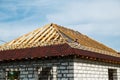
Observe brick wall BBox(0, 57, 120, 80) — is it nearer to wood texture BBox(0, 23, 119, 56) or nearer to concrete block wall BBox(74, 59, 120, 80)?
concrete block wall BBox(74, 59, 120, 80)

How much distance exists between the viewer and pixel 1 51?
16375 millimetres

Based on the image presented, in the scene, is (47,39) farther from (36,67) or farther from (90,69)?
(90,69)

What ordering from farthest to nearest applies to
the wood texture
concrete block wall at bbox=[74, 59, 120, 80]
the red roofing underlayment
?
the wood texture, concrete block wall at bbox=[74, 59, 120, 80], the red roofing underlayment

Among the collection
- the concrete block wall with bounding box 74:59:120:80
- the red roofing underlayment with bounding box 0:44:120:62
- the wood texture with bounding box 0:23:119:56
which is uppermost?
the wood texture with bounding box 0:23:119:56


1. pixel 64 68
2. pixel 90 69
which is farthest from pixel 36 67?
pixel 90 69

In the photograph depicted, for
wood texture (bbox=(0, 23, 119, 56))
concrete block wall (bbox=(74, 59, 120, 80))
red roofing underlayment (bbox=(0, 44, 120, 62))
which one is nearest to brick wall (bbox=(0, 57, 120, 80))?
concrete block wall (bbox=(74, 59, 120, 80))

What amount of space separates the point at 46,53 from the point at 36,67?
3.35ft

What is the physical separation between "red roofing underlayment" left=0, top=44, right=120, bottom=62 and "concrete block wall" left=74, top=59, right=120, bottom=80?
40 centimetres

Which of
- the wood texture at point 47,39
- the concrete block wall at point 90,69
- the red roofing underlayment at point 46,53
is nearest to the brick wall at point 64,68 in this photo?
the concrete block wall at point 90,69

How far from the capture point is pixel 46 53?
14.3 meters

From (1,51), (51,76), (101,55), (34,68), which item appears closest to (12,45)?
(1,51)

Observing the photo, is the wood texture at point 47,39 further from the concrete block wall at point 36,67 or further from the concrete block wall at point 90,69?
the concrete block wall at point 36,67

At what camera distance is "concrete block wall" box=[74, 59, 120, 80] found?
1390 cm

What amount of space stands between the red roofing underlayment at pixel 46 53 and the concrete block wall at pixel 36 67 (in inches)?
15.0
